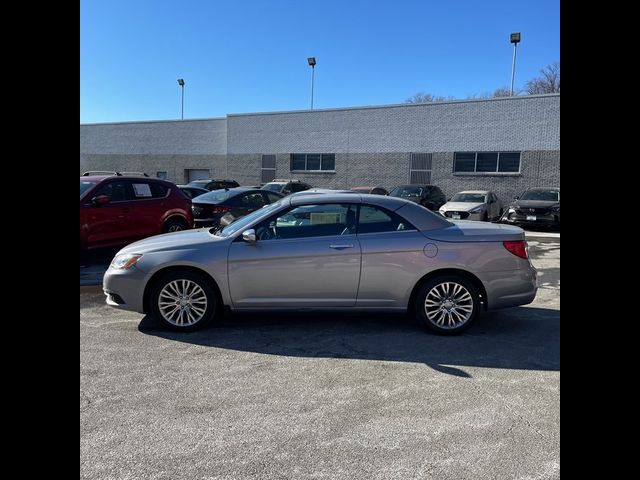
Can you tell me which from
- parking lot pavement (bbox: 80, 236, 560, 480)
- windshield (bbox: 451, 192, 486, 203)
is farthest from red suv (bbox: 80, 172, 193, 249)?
windshield (bbox: 451, 192, 486, 203)

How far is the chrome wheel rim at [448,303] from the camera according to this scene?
200 inches

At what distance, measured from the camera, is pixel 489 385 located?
12.5 feet

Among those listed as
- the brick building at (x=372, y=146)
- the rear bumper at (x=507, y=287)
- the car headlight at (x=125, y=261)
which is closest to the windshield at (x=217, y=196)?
the car headlight at (x=125, y=261)

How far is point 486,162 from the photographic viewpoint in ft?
84.7

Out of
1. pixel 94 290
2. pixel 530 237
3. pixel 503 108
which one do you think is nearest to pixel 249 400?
pixel 94 290

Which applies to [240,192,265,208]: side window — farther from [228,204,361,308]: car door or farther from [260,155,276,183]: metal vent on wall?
[260,155,276,183]: metal vent on wall

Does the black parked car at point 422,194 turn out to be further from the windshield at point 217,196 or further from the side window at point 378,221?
the side window at point 378,221

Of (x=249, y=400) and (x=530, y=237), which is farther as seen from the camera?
(x=530, y=237)

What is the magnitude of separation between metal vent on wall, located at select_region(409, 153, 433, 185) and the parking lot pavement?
2272 centimetres

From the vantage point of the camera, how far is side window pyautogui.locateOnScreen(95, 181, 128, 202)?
30.4ft

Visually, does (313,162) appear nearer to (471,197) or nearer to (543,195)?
(471,197)
